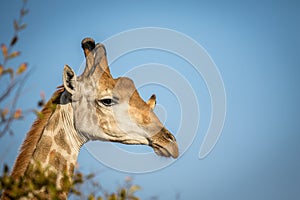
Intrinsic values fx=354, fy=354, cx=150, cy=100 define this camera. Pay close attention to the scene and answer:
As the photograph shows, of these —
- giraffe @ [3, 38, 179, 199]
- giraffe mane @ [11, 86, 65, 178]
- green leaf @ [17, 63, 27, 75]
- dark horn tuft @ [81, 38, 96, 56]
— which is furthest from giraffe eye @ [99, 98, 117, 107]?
green leaf @ [17, 63, 27, 75]

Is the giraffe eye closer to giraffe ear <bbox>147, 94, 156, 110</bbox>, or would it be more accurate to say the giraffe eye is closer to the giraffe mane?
giraffe ear <bbox>147, 94, 156, 110</bbox>

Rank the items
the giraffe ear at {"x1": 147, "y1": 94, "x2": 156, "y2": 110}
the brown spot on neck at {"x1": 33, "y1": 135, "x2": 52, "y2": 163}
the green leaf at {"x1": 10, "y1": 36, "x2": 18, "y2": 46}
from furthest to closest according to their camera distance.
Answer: the giraffe ear at {"x1": 147, "y1": 94, "x2": 156, "y2": 110}, the brown spot on neck at {"x1": 33, "y1": 135, "x2": 52, "y2": 163}, the green leaf at {"x1": 10, "y1": 36, "x2": 18, "y2": 46}

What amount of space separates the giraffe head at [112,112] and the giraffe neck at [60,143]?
135mm

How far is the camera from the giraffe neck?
5.56m

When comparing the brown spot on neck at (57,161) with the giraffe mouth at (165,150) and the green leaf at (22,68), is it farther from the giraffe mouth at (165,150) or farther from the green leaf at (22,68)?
the green leaf at (22,68)

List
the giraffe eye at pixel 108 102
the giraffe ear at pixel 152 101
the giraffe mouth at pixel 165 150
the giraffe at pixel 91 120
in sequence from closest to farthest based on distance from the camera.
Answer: the giraffe at pixel 91 120
the giraffe mouth at pixel 165 150
the giraffe eye at pixel 108 102
the giraffe ear at pixel 152 101

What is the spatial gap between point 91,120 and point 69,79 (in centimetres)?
81

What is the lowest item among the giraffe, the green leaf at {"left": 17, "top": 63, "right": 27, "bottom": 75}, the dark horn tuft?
the green leaf at {"left": 17, "top": 63, "right": 27, "bottom": 75}

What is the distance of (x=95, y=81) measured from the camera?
652 cm

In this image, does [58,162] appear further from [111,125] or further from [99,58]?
[99,58]

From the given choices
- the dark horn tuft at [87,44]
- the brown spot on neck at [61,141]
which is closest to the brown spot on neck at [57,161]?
the brown spot on neck at [61,141]

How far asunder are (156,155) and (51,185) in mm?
3732

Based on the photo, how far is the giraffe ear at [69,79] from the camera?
611 cm

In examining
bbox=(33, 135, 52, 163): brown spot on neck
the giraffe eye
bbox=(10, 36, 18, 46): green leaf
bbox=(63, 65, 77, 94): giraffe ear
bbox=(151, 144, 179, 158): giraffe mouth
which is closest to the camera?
bbox=(10, 36, 18, 46): green leaf
